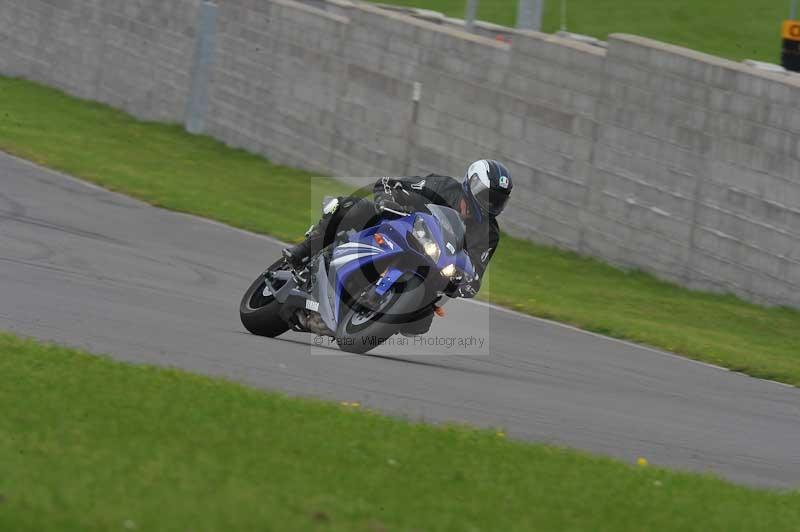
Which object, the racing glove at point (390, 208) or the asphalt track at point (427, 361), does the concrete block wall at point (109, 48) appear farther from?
the racing glove at point (390, 208)

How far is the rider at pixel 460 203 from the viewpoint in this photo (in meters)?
9.95

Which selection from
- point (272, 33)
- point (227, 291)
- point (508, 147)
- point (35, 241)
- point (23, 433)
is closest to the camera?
point (23, 433)

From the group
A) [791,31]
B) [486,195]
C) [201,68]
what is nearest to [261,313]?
[486,195]

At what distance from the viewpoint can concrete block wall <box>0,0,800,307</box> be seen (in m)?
17.3

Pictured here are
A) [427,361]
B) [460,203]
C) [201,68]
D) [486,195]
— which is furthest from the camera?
[201,68]

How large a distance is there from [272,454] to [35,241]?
8.00 m

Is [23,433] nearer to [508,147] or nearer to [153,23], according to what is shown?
[508,147]

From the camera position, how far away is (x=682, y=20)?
42.2 m

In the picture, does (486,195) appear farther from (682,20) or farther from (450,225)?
(682,20)

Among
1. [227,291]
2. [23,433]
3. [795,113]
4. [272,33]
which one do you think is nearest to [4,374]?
[23,433]

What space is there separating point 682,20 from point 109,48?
20.0 m

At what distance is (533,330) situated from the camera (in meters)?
13.9

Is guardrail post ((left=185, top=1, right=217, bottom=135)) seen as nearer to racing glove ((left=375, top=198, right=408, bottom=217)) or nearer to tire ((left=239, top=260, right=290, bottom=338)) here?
tire ((left=239, top=260, right=290, bottom=338))

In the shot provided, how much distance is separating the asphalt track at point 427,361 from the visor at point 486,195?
130 cm
